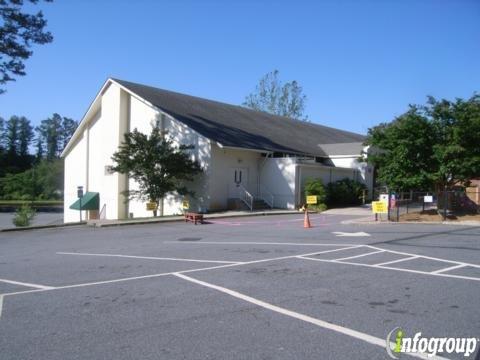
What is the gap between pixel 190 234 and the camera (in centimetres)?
1717

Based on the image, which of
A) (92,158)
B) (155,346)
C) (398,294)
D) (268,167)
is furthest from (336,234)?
(92,158)

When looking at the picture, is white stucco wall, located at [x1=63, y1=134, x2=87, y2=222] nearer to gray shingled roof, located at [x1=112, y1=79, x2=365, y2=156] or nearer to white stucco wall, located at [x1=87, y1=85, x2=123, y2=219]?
white stucco wall, located at [x1=87, y1=85, x2=123, y2=219]

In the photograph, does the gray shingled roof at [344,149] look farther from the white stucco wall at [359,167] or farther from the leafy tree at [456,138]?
the leafy tree at [456,138]

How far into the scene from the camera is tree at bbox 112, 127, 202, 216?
84.7ft

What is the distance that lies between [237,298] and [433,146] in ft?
52.0

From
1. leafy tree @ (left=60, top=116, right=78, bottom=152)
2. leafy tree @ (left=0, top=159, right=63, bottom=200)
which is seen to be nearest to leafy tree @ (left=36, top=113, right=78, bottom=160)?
leafy tree @ (left=60, top=116, right=78, bottom=152)

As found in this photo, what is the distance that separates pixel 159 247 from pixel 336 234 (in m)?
5.84

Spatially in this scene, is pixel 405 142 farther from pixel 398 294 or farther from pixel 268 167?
pixel 398 294

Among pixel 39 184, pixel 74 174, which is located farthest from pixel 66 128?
pixel 74 174

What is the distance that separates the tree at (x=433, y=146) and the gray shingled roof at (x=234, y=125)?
902cm

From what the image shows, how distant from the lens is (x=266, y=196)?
29.6 metres

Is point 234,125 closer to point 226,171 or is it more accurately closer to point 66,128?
point 226,171

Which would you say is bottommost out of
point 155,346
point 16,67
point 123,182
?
point 155,346

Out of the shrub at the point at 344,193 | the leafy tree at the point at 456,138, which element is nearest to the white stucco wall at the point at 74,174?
the shrub at the point at 344,193
